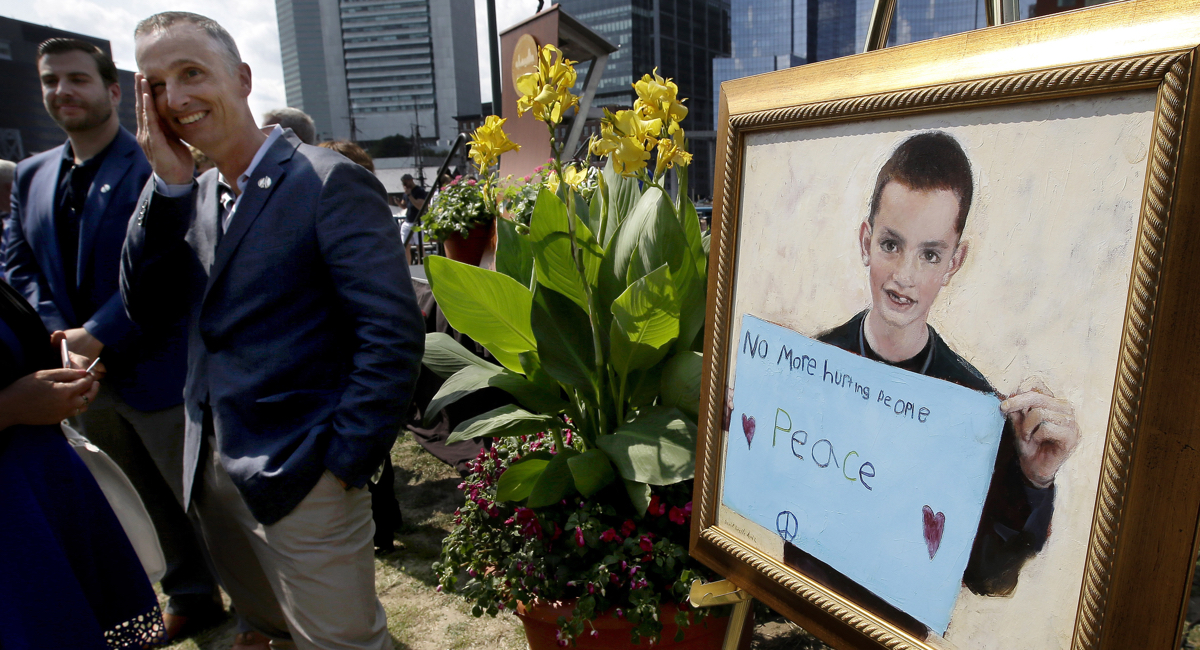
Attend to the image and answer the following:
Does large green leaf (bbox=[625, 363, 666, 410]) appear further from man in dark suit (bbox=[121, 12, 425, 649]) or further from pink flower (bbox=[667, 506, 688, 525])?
man in dark suit (bbox=[121, 12, 425, 649])

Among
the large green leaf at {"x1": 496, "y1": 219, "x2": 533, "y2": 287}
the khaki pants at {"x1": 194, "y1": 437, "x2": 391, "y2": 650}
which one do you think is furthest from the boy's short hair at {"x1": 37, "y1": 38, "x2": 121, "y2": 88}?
the large green leaf at {"x1": 496, "y1": 219, "x2": 533, "y2": 287}

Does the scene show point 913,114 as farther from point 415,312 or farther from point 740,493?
point 415,312

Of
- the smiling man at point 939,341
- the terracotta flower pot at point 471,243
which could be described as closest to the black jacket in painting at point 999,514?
the smiling man at point 939,341

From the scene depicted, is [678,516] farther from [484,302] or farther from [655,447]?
[484,302]

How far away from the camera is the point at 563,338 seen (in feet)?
4.40

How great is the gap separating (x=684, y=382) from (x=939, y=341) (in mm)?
646

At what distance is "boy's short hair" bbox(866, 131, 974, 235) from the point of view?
647 millimetres

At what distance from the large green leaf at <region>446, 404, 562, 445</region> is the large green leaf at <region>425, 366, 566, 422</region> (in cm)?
3

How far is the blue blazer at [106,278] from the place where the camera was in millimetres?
1885

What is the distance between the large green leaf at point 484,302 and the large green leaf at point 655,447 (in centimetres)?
29

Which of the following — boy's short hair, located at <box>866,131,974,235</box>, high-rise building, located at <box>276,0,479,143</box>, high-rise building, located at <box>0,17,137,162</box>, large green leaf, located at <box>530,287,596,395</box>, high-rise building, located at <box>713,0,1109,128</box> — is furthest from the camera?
high-rise building, located at <box>276,0,479,143</box>

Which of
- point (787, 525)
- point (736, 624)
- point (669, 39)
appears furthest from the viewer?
point (669, 39)

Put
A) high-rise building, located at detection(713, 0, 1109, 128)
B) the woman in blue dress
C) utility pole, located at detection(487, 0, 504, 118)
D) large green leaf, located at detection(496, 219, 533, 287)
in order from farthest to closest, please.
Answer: high-rise building, located at detection(713, 0, 1109, 128) → utility pole, located at detection(487, 0, 504, 118) → large green leaf, located at detection(496, 219, 533, 287) → the woman in blue dress

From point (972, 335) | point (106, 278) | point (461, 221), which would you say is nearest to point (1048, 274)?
point (972, 335)
